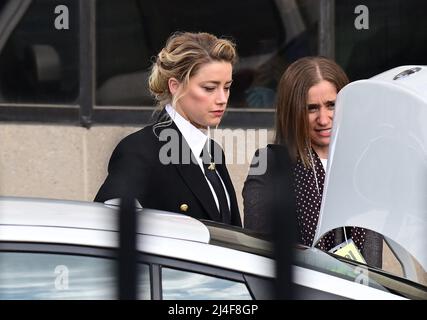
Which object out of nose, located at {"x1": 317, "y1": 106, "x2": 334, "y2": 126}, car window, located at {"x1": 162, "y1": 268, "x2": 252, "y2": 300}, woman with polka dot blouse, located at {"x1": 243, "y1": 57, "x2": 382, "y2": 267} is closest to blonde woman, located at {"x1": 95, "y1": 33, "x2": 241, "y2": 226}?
woman with polka dot blouse, located at {"x1": 243, "y1": 57, "x2": 382, "y2": 267}

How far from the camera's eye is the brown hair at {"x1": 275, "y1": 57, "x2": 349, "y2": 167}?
420 centimetres

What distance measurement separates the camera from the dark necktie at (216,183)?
13.0 feet

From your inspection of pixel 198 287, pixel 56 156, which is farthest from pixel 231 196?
pixel 56 156

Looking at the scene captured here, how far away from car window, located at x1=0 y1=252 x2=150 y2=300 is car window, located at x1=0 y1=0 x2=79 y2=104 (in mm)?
4829

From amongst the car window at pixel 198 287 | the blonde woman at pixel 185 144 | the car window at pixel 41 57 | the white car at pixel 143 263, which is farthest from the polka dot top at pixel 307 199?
the car window at pixel 41 57

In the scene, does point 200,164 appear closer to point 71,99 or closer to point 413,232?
point 413,232

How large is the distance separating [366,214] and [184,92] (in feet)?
3.48

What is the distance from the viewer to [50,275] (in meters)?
2.58

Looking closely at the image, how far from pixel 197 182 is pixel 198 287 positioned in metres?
1.29

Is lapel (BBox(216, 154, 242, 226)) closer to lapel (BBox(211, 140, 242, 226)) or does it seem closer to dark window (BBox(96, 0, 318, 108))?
lapel (BBox(211, 140, 242, 226))

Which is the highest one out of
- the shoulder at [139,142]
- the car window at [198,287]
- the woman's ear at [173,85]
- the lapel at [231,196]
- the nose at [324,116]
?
the woman's ear at [173,85]

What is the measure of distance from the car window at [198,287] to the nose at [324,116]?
166 centimetres

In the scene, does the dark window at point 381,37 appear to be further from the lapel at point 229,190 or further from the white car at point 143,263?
the white car at point 143,263
